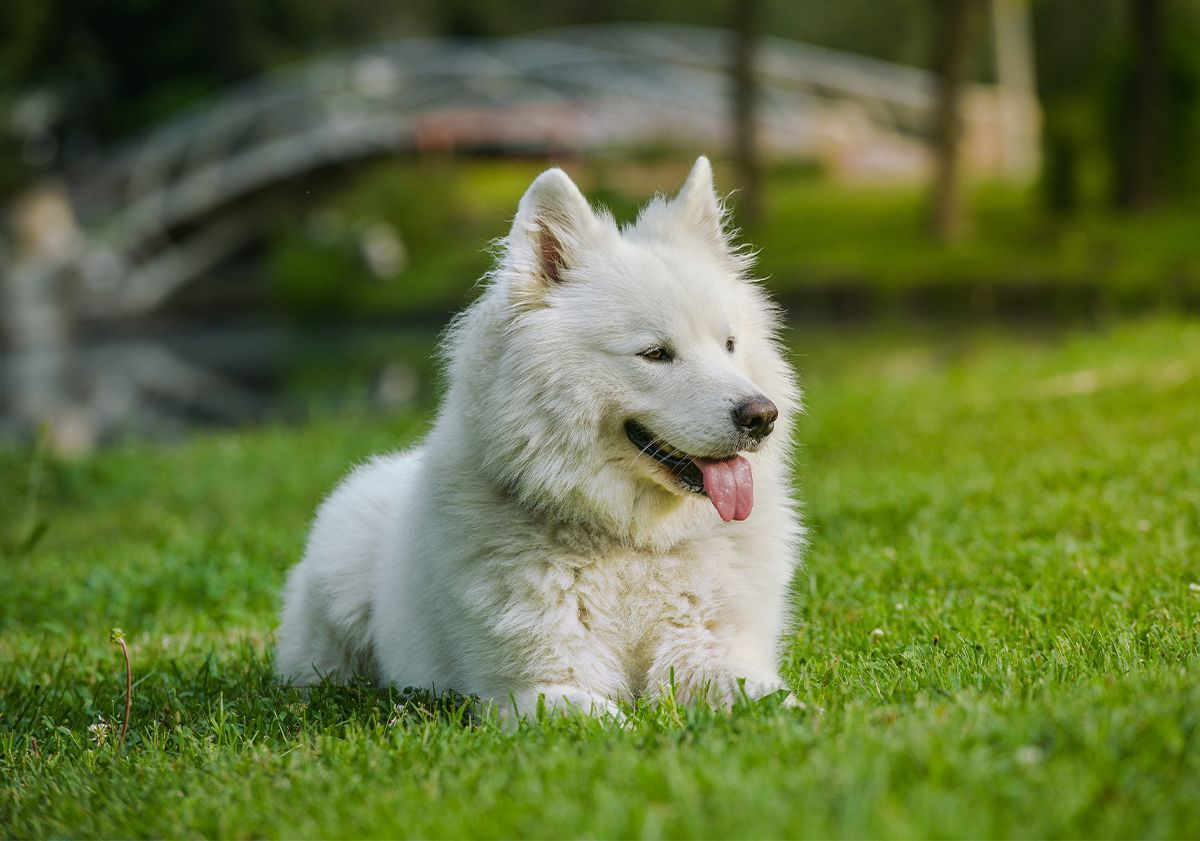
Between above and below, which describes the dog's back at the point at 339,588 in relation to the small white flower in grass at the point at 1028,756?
below

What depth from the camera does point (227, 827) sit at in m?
3.00

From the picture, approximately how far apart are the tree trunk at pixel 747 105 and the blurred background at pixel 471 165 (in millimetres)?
131

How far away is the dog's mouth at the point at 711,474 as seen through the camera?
13.0 feet

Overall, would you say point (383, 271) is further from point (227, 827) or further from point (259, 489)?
point (227, 827)

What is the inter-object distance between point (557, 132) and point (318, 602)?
5093cm

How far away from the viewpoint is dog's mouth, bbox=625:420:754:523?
3.97m

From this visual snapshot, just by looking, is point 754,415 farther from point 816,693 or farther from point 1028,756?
point 1028,756

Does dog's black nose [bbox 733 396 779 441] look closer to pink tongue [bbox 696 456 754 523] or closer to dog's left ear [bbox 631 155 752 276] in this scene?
pink tongue [bbox 696 456 754 523]

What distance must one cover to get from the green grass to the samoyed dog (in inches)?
11.2

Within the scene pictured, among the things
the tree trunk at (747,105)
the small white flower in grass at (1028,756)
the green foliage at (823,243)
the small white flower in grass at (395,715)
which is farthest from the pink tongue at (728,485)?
the tree trunk at (747,105)

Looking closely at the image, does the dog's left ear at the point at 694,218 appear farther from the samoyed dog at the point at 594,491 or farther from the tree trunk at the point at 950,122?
the tree trunk at the point at 950,122

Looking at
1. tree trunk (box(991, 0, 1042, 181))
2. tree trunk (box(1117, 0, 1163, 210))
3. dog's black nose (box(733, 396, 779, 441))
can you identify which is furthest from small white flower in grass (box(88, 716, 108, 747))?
tree trunk (box(991, 0, 1042, 181))

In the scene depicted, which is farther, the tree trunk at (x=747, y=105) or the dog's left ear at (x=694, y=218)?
Answer: the tree trunk at (x=747, y=105)

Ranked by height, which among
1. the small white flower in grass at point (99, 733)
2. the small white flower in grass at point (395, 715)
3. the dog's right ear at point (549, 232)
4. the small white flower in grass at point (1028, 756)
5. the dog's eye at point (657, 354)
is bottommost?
the small white flower in grass at point (99, 733)
